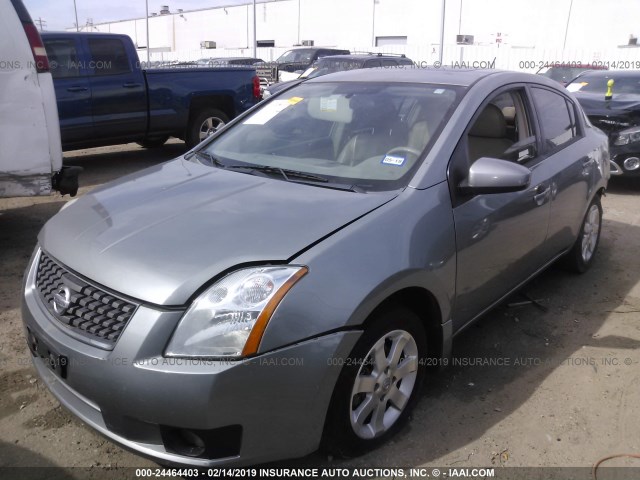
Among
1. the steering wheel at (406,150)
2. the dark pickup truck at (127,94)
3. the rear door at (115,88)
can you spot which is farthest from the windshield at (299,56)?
the steering wheel at (406,150)

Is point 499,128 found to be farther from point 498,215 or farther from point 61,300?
point 61,300

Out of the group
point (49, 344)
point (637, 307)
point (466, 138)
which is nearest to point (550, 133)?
point (466, 138)

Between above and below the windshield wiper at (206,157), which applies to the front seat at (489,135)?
above

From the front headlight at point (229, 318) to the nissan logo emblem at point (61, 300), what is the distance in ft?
1.84

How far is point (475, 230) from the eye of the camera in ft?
9.60

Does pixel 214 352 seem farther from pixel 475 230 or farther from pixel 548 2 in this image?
pixel 548 2

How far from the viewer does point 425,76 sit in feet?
11.4

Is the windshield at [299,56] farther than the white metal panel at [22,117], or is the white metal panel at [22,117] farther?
the windshield at [299,56]

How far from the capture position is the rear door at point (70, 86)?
303 inches

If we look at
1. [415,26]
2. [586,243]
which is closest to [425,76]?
[586,243]

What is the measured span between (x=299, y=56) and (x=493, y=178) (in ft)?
59.8

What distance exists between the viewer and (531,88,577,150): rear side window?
3844 millimetres

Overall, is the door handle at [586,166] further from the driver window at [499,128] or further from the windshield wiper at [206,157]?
the windshield wiper at [206,157]

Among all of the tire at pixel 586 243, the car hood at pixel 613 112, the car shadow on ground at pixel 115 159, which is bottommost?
the car shadow on ground at pixel 115 159
